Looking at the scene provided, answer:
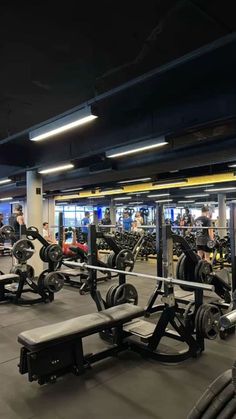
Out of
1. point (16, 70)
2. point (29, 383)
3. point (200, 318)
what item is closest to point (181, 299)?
point (200, 318)

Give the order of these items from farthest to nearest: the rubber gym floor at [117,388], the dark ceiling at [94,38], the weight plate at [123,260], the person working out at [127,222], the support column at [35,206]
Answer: the person working out at [127,222], the support column at [35,206], the weight plate at [123,260], the dark ceiling at [94,38], the rubber gym floor at [117,388]

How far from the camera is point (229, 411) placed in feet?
4.02

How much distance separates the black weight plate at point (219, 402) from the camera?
1.26m

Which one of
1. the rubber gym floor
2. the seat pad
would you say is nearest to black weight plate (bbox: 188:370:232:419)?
the rubber gym floor

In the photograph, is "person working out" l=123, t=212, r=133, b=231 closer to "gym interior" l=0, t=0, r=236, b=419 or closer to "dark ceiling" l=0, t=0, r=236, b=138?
"gym interior" l=0, t=0, r=236, b=419

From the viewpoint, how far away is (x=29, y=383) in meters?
2.55

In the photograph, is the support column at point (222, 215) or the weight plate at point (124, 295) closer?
the weight plate at point (124, 295)

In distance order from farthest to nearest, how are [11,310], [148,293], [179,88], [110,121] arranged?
[148,293]
[110,121]
[11,310]
[179,88]

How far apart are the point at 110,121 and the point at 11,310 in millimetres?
3366

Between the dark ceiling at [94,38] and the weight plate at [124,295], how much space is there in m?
2.38

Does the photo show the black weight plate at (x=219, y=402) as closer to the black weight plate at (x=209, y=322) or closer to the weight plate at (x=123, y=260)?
the black weight plate at (x=209, y=322)

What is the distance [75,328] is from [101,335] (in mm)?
962

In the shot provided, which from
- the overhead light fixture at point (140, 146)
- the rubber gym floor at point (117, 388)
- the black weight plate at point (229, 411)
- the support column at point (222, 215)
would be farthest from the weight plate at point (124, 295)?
the support column at point (222, 215)

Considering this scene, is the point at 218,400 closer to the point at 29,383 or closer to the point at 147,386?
the point at 147,386
